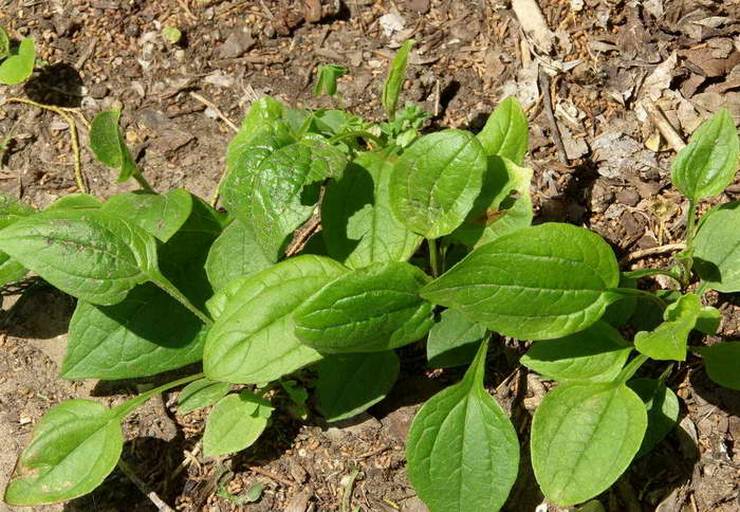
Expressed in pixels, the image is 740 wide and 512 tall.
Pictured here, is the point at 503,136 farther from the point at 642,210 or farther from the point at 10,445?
the point at 10,445

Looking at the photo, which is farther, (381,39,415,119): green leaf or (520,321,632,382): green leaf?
(381,39,415,119): green leaf

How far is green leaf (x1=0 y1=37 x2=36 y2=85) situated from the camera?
10.8 feet

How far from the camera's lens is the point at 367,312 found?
2.22 meters

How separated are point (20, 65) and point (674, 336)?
256 centimetres

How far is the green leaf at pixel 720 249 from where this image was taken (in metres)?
2.52

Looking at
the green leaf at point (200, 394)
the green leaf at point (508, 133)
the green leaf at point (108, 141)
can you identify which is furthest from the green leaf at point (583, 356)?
the green leaf at point (108, 141)

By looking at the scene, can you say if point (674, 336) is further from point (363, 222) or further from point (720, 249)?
point (363, 222)

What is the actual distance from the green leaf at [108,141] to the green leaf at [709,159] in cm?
165

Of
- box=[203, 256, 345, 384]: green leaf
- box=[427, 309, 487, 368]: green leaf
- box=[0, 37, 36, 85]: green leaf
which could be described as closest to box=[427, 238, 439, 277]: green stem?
box=[427, 309, 487, 368]: green leaf

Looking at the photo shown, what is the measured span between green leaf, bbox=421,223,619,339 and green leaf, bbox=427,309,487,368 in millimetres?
452

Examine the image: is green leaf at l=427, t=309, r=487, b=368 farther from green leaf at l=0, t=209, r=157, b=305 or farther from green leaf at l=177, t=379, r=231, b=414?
green leaf at l=0, t=209, r=157, b=305

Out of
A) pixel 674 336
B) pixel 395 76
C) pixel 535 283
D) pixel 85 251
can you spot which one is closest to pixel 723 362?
pixel 674 336

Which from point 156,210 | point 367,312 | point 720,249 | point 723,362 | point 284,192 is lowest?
point 723,362

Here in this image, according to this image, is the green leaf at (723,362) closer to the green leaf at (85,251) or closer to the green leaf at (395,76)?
the green leaf at (395,76)
